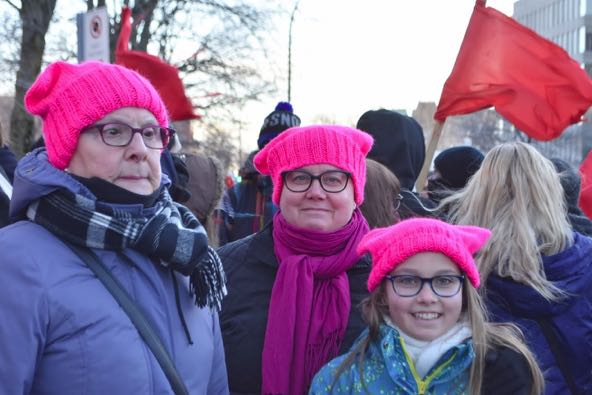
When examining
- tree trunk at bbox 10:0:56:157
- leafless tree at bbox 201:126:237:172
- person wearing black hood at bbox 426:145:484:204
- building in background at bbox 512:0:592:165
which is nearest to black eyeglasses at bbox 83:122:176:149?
person wearing black hood at bbox 426:145:484:204

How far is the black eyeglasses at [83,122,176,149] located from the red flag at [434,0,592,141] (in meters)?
3.55

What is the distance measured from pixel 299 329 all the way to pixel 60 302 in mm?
1150

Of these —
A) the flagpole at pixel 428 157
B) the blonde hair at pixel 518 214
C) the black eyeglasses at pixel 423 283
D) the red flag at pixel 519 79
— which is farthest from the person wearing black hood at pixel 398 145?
the black eyeglasses at pixel 423 283

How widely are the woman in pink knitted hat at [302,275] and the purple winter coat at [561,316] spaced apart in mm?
630

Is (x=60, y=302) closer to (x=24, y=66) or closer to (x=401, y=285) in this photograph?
(x=401, y=285)

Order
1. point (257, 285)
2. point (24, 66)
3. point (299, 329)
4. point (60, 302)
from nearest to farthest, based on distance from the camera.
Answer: point (60, 302)
point (299, 329)
point (257, 285)
point (24, 66)

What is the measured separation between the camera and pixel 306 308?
301 cm

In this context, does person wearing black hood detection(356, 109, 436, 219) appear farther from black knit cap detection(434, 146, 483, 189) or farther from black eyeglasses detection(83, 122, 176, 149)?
black eyeglasses detection(83, 122, 176, 149)

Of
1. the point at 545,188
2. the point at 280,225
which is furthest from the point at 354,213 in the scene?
the point at 545,188

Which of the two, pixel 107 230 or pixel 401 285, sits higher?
pixel 107 230

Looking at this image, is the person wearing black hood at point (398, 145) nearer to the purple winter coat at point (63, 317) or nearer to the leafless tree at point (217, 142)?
the purple winter coat at point (63, 317)

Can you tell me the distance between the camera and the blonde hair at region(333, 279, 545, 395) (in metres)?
2.60

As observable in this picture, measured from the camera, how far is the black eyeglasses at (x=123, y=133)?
2.35 m

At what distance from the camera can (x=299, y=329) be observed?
2.99 metres
